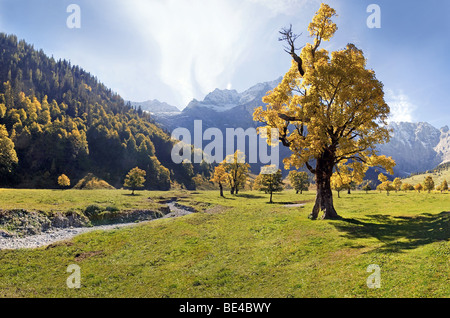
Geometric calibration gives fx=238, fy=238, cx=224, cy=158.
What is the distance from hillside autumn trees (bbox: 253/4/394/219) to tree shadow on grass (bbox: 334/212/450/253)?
15.5 ft

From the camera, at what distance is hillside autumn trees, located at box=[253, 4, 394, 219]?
27.3m

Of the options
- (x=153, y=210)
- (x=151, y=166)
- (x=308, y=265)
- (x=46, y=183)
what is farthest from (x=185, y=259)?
(x=151, y=166)

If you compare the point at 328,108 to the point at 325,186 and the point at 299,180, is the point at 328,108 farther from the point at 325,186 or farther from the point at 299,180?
the point at 299,180

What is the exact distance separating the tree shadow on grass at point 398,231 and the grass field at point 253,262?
8 centimetres

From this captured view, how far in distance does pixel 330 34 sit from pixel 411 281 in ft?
95.2

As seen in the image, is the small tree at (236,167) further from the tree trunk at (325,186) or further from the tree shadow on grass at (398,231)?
the tree shadow on grass at (398,231)

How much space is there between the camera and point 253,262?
752 inches

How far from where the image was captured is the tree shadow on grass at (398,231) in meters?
18.5

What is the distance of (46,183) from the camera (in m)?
138
